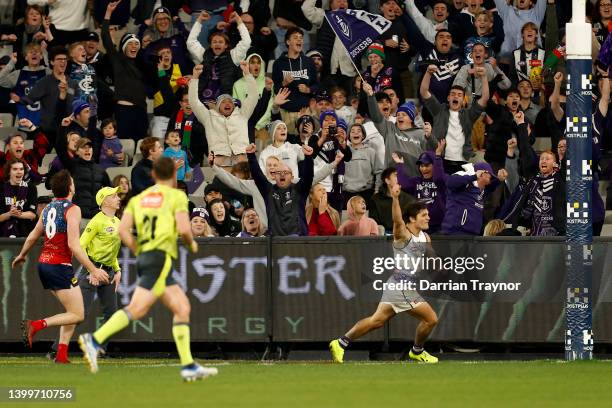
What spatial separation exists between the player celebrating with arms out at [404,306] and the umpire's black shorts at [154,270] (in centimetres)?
422

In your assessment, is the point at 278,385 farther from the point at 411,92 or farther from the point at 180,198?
the point at 411,92

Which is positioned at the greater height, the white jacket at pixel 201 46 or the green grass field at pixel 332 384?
the white jacket at pixel 201 46

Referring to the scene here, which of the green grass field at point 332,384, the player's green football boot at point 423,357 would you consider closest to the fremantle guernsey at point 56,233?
the green grass field at point 332,384

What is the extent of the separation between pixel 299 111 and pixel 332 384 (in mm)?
10110

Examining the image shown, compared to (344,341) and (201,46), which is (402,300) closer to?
(344,341)

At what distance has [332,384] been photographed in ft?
49.0

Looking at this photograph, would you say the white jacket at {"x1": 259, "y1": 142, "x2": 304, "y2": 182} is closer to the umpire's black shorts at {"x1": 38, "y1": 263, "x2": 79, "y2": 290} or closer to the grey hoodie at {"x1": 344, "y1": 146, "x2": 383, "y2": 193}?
the grey hoodie at {"x1": 344, "y1": 146, "x2": 383, "y2": 193}

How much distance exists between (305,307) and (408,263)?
154 centimetres

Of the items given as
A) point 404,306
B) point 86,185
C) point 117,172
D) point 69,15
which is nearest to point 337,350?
point 404,306

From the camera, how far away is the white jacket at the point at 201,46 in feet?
80.6

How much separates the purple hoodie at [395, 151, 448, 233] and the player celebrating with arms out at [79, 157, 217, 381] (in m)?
7.13

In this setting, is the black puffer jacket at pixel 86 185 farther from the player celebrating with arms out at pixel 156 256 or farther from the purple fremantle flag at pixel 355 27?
the player celebrating with arms out at pixel 156 256

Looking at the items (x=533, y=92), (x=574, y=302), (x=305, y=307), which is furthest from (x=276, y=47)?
(x=574, y=302)

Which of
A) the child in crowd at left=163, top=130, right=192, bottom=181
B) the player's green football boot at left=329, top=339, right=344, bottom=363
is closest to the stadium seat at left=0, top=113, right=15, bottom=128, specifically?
the child in crowd at left=163, top=130, right=192, bottom=181
